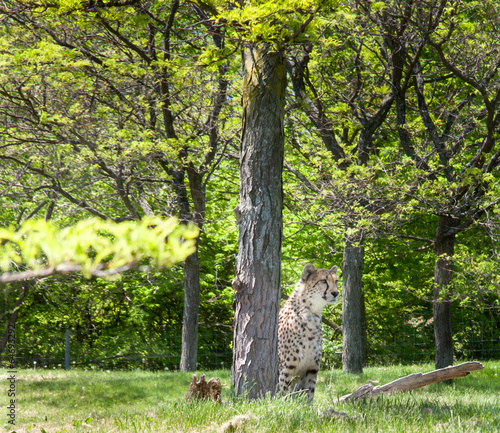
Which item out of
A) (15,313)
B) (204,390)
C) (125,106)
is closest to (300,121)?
(125,106)

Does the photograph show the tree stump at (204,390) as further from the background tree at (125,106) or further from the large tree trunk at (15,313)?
the large tree trunk at (15,313)

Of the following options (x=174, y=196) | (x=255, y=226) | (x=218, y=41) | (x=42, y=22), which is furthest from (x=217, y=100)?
(x=255, y=226)

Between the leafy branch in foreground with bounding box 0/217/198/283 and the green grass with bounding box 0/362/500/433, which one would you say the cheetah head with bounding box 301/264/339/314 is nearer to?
the green grass with bounding box 0/362/500/433

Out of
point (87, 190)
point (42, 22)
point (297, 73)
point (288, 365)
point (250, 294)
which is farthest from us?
point (87, 190)

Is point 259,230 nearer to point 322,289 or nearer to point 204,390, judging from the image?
point 322,289

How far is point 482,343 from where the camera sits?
17.9 m

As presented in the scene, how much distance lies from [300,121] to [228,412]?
26.6ft

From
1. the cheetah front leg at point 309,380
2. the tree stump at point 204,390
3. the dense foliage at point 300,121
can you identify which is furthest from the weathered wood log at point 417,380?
the dense foliage at point 300,121

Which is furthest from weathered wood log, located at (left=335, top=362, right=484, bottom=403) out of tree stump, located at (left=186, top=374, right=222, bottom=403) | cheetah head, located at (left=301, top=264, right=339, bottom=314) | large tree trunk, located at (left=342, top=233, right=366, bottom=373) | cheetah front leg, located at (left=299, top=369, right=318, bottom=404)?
large tree trunk, located at (left=342, top=233, right=366, bottom=373)

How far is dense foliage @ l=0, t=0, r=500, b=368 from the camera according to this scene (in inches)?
327

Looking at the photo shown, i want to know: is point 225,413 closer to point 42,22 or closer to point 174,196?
point 174,196

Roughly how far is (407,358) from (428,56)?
1061 cm

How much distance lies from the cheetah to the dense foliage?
2.35 m

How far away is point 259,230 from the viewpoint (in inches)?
239
